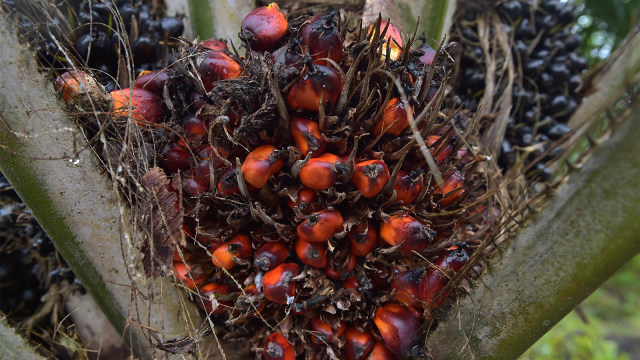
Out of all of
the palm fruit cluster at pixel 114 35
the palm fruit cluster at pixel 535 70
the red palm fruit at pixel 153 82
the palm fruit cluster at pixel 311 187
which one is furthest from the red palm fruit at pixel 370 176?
the palm fruit cluster at pixel 535 70

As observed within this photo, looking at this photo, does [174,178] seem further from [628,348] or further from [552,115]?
[628,348]

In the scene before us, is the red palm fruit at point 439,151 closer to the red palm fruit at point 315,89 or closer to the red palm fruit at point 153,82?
the red palm fruit at point 315,89

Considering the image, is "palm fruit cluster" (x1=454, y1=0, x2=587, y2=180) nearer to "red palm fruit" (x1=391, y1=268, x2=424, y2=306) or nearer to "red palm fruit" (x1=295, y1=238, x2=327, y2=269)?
"red palm fruit" (x1=391, y1=268, x2=424, y2=306)

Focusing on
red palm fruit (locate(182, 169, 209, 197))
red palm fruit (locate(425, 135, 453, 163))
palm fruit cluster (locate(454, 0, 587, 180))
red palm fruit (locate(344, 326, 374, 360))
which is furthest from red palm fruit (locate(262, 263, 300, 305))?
palm fruit cluster (locate(454, 0, 587, 180))

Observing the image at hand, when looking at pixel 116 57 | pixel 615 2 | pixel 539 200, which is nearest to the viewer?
pixel 539 200

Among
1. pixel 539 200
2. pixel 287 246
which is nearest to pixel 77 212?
pixel 287 246

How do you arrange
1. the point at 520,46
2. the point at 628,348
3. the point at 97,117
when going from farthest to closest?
the point at 628,348 → the point at 520,46 → the point at 97,117

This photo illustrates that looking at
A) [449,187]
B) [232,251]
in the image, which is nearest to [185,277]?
[232,251]
